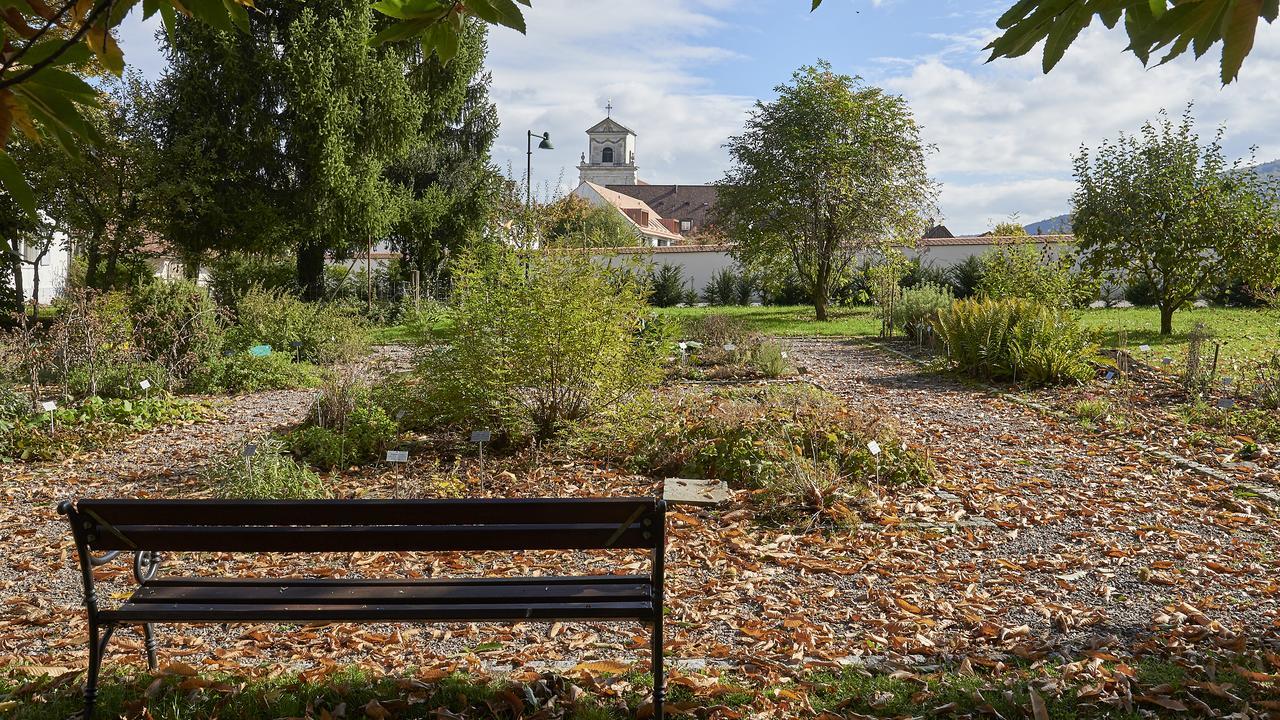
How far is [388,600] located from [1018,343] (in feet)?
32.1

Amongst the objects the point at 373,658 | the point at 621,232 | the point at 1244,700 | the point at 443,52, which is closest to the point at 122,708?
the point at 373,658

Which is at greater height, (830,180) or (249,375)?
(830,180)

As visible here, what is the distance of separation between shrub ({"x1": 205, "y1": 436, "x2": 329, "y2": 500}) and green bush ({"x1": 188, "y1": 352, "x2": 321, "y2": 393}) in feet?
16.5

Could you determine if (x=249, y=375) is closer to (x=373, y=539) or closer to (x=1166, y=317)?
(x=373, y=539)

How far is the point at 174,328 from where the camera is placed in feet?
36.1

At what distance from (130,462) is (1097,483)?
7.27 m

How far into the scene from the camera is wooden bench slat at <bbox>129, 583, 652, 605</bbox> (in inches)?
121

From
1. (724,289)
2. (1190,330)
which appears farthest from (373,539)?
(724,289)

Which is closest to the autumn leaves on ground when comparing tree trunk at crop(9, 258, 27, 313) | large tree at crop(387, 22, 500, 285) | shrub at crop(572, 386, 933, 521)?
shrub at crop(572, 386, 933, 521)

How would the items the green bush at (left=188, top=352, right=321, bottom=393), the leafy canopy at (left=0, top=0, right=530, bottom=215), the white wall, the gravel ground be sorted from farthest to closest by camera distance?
the white wall < the green bush at (left=188, top=352, right=321, bottom=393) < the gravel ground < the leafy canopy at (left=0, top=0, right=530, bottom=215)

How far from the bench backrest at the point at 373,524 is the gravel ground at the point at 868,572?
705 millimetres

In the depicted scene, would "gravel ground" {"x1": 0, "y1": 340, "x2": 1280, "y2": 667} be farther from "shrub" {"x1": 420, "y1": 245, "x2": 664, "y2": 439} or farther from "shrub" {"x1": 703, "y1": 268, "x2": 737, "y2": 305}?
"shrub" {"x1": 703, "y1": 268, "x2": 737, "y2": 305}

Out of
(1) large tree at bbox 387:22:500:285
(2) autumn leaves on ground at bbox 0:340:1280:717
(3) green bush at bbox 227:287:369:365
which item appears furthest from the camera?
(1) large tree at bbox 387:22:500:285

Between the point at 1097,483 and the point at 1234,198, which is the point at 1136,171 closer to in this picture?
the point at 1234,198
